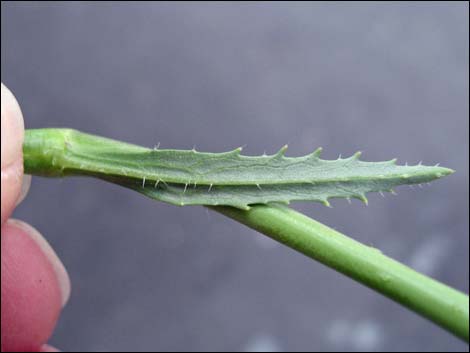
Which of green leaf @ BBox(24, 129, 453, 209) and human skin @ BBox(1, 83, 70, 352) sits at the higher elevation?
green leaf @ BBox(24, 129, 453, 209)

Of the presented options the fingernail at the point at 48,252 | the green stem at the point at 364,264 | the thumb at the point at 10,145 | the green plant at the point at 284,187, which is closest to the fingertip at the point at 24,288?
the fingernail at the point at 48,252

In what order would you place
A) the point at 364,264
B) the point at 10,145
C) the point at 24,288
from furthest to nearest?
the point at 24,288
the point at 10,145
the point at 364,264

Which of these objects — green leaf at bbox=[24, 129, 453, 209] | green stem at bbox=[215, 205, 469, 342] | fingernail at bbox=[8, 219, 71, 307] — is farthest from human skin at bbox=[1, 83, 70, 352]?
green stem at bbox=[215, 205, 469, 342]

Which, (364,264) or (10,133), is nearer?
(364,264)

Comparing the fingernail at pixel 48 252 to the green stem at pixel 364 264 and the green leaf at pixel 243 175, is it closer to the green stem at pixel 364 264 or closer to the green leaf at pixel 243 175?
the green leaf at pixel 243 175

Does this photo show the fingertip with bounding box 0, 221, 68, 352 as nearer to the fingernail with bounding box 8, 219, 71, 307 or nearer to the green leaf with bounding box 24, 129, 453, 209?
the fingernail with bounding box 8, 219, 71, 307

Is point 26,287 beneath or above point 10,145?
beneath

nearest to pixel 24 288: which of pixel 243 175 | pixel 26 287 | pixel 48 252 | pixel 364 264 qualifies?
pixel 26 287

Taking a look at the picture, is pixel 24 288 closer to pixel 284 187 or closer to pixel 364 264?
pixel 284 187
